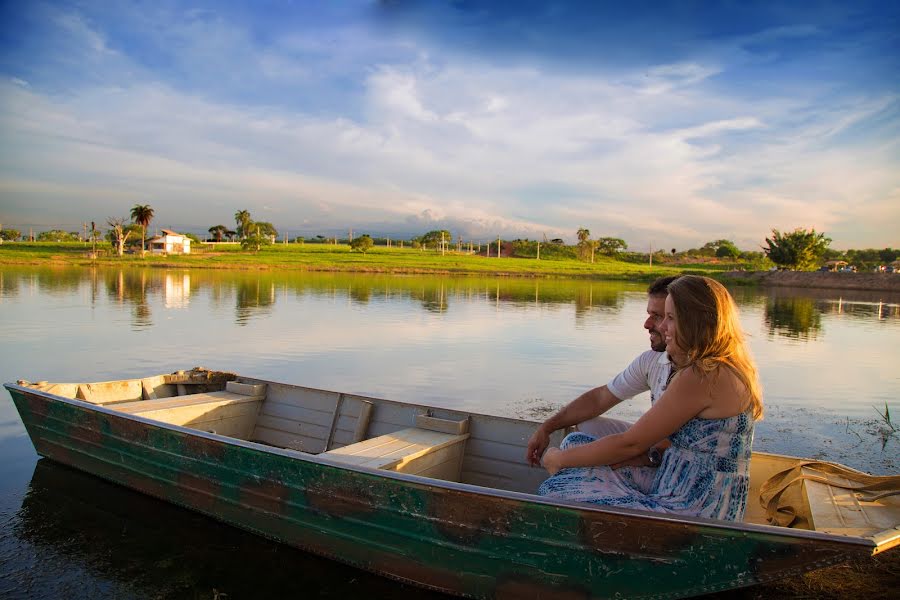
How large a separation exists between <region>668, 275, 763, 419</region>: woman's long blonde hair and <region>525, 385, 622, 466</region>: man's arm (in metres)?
1.25

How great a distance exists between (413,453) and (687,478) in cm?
278

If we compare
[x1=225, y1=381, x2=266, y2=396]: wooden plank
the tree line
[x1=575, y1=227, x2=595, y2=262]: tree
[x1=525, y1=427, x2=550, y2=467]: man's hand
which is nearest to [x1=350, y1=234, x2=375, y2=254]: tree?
the tree line

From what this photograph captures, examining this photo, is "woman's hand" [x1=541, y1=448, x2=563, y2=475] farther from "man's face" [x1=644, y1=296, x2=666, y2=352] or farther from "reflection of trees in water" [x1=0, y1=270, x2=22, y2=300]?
"reflection of trees in water" [x1=0, y1=270, x2=22, y2=300]

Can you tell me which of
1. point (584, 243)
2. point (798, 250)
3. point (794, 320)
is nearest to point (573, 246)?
point (584, 243)

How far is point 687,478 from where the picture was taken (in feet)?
12.6

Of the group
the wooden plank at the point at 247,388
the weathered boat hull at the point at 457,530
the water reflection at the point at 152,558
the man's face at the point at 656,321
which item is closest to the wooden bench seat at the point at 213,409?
the wooden plank at the point at 247,388

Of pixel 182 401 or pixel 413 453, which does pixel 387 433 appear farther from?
pixel 182 401

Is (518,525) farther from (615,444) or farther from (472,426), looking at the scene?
(472,426)

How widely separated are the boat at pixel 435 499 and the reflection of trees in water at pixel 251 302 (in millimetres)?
15233

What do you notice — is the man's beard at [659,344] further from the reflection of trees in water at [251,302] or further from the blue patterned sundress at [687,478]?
the reflection of trees in water at [251,302]

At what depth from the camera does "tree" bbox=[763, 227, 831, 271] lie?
253 feet

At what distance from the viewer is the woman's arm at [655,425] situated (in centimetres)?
346

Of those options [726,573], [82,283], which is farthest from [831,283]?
[726,573]

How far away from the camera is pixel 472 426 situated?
6840mm
